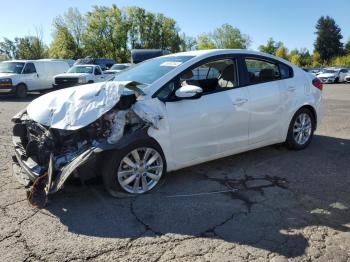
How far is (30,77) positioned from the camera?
18203 millimetres

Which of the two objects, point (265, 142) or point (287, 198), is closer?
point (287, 198)

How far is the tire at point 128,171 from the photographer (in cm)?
409

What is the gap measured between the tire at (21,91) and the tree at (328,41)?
259 feet

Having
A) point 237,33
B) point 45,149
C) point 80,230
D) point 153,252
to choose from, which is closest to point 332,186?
point 153,252

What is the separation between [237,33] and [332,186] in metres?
93.1

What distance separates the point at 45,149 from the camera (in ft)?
13.5

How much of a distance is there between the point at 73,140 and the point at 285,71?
3.60m

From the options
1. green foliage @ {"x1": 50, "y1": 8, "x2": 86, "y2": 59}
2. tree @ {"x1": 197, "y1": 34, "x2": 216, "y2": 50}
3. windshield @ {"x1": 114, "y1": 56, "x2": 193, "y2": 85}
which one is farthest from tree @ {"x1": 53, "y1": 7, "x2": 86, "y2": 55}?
windshield @ {"x1": 114, "y1": 56, "x2": 193, "y2": 85}

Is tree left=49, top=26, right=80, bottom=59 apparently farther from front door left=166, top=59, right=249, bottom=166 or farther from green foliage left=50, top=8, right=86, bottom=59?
front door left=166, top=59, right=249, bottom=166

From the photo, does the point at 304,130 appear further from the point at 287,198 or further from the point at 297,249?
the point at 297,249

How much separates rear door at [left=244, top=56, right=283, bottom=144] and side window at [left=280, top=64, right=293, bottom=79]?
3.9 inches

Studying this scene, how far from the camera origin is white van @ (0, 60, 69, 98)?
16875mm

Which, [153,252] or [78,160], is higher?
[78,160]

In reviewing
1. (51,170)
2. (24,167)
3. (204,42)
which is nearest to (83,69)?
(24,167)
